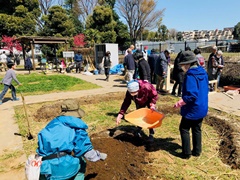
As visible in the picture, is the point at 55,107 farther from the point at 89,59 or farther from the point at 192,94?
the point at 89,59

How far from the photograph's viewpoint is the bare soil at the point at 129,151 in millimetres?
3387

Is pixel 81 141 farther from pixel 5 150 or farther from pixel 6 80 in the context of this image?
pixel 6 80

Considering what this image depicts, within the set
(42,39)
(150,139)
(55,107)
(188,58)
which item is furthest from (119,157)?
(42,39)

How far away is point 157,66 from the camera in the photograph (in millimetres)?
8953

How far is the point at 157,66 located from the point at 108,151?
5.66 meters

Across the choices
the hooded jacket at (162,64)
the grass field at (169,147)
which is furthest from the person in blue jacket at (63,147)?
the hooded jacket at (162,64)

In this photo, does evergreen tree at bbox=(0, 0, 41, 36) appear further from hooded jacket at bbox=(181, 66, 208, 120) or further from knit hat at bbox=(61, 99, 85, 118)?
knit hat at bbox=(61, 99, 85, 118)

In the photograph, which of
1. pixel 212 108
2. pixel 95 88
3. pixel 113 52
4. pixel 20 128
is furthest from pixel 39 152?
pixel 113 52

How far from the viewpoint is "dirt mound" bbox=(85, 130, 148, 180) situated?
335cm

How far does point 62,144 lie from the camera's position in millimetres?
2125

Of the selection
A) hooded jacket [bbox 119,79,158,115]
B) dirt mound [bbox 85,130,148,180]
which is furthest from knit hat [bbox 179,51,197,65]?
dirt mound [bbox 85,130,148,180]

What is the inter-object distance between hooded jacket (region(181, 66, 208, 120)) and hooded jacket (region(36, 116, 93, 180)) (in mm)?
1841

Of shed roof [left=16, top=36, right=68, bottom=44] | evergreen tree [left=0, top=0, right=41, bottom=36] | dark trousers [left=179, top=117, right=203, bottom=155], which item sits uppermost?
evergreen tree [left=0, top=0, right=41, bottom=36]

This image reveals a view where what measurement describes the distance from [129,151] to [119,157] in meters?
0.32
